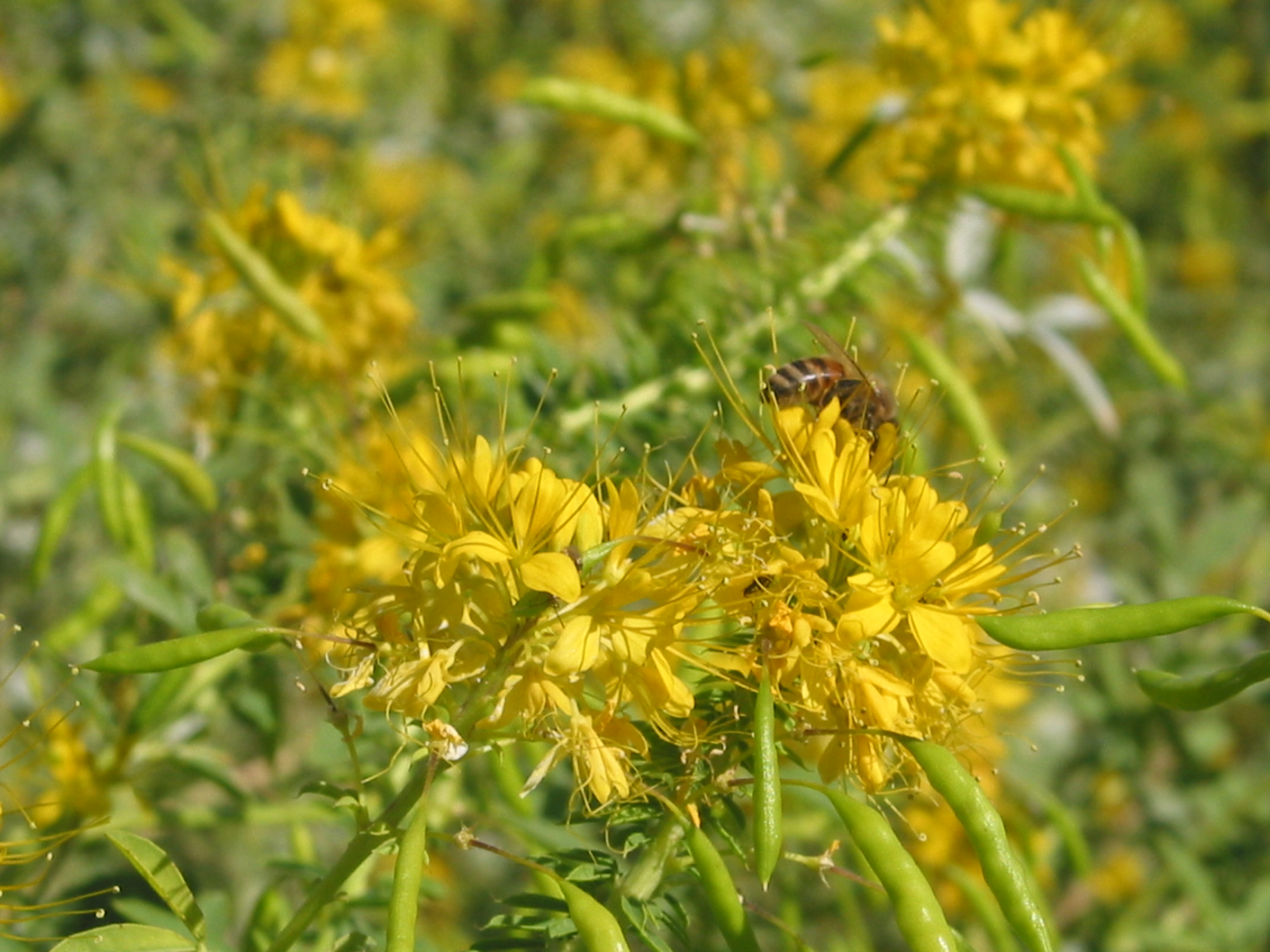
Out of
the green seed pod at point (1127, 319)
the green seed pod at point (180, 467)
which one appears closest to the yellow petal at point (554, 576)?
the green seed pod at point (180, 467)

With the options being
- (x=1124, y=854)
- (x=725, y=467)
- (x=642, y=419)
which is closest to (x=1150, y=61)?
(x=1124, y=854)

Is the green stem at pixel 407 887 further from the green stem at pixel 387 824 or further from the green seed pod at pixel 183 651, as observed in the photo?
the green seed pod at pixel 183 651

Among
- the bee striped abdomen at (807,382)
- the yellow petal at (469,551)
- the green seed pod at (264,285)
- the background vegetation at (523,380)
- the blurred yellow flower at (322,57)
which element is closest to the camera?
the yellow petal at (469,551)

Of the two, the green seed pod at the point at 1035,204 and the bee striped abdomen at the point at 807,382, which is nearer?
the bee striped abdomen at the point at 807,382

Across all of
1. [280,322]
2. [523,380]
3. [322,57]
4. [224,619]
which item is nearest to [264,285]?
[280,322]

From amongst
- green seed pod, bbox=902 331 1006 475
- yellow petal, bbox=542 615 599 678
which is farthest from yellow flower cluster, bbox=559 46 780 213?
yellow petal, bbox=542 615 599 678

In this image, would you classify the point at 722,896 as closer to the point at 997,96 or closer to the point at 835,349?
the point at 835,349
